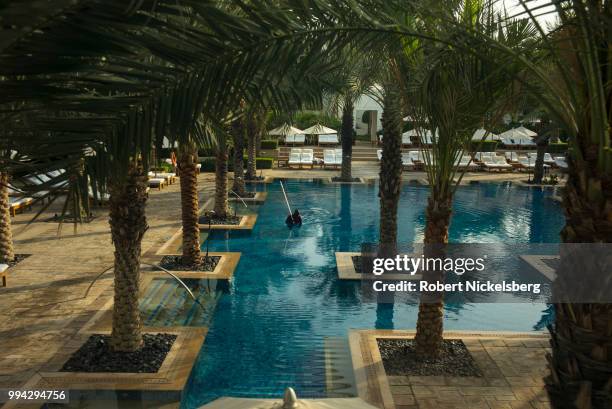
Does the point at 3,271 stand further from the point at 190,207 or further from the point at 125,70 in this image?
the point at 125,70

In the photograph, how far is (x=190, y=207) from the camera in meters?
12.5

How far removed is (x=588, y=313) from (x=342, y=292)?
25.2 ft

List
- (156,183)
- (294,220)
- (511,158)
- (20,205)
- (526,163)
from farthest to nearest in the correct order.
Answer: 1. (511,158)
2. (526,163)
3. (156,183)
4. (20,205)
5. (294,220)

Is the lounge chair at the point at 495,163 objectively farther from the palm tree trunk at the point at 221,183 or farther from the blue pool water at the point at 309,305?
the palm tree trunk at the point at 221,183

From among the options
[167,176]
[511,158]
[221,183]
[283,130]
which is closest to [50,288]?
[221,183]

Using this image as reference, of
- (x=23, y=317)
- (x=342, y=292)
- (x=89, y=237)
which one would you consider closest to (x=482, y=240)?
(x=342, y=292)

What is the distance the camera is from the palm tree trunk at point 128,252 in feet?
25.2

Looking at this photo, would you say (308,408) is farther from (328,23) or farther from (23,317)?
(23,317)

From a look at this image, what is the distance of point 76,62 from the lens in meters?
2.92

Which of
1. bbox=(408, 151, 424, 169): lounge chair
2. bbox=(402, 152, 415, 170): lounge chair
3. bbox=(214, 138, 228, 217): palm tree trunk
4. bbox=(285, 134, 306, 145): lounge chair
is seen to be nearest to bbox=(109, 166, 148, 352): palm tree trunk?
bbox=(214, 138, 228, 217): palm tree trunk

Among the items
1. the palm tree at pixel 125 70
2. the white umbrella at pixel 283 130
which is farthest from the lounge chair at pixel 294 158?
the palm tree at pixel 125 70

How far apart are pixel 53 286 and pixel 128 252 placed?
4313 millimetres

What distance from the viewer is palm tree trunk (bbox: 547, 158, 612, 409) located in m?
3.93

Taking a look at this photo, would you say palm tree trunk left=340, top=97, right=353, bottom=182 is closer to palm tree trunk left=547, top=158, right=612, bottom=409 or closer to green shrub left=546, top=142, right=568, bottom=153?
green shrub left=546, top=142, right=568, bottom=153
